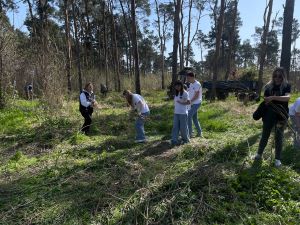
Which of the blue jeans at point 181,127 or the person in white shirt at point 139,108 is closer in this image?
the blue jeans at point 181,127

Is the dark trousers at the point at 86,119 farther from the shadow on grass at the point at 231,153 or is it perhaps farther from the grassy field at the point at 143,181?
the shadow on grass at the point at 231,153

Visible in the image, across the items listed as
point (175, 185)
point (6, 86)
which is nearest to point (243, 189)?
point (175, 185)

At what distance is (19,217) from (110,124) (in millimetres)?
6526

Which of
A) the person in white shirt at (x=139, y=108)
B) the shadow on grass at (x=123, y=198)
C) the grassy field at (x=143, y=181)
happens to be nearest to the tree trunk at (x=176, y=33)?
the person in white shirt at (x=139, y=108)

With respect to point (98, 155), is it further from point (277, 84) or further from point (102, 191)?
point (277, 84)

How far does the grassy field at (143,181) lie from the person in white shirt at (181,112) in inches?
14.3

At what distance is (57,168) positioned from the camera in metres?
6.48

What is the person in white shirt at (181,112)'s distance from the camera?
308 inches

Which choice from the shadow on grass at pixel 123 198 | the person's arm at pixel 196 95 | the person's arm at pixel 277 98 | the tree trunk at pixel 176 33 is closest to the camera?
the shadow on grass at pixel 123 198

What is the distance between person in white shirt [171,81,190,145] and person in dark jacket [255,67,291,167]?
6.96ft

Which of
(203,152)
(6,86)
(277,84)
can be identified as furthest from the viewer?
(6,86)

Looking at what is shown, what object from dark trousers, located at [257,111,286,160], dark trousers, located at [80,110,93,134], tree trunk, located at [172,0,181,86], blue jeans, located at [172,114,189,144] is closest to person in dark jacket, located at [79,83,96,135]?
dark trousers, located at [80,110,93,134]

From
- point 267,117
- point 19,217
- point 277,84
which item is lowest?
point 19,217

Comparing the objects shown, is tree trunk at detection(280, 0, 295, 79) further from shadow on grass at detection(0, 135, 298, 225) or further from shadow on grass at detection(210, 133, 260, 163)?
shadow on grass at detection(0, 135, 298, 225)
